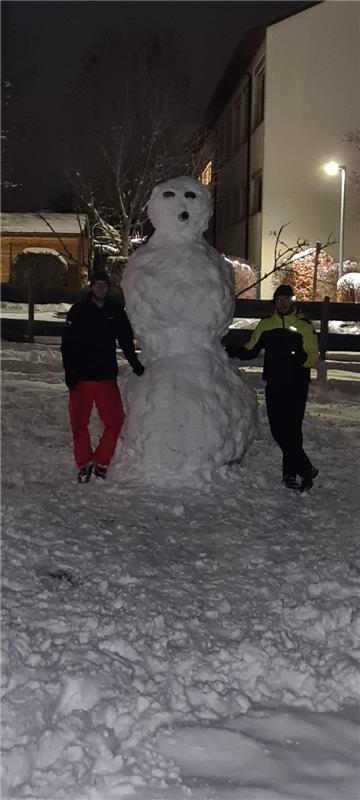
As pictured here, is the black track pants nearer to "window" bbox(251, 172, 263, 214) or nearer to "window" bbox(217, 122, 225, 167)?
"window" bbox(251, 172, 263, 214)

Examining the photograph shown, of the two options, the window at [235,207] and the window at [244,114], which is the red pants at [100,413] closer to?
the window at [244,114]

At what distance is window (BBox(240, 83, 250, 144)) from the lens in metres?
29.7

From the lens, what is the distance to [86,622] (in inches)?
171

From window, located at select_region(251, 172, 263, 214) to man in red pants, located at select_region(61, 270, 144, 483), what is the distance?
21.7 meters

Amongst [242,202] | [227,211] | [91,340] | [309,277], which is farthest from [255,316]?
[227,211]

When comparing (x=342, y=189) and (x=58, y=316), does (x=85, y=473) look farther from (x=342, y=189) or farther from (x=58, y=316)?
(x=342, y=189)

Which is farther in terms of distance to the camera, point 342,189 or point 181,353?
point 342,189

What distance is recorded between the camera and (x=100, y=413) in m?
6.61

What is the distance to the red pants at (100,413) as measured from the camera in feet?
21.5

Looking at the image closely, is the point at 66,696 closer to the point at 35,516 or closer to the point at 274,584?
the point at 274,584

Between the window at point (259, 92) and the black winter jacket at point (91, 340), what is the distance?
21800 mm

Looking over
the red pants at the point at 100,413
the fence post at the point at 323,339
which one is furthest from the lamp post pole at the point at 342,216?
the red pants at the point at 100,413

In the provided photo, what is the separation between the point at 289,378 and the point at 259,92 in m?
23.7

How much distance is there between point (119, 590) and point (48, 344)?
421 inches
